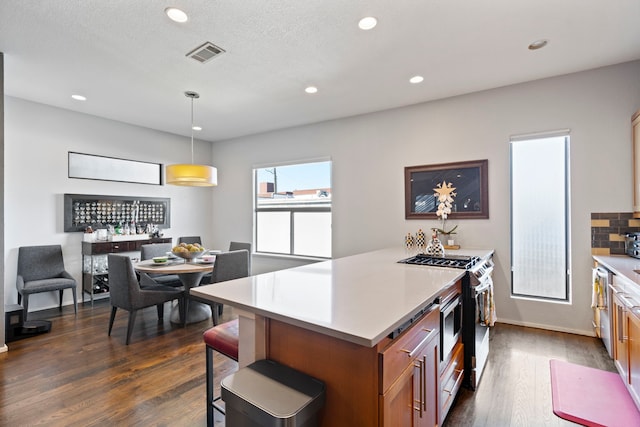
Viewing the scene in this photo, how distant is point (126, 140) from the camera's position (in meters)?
5.01

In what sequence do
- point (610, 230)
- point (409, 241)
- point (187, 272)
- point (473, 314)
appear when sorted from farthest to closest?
point (409, 241)
point (187, 272)
point (610, 230)
point (473, 314)

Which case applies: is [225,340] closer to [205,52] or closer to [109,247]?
[205,52]

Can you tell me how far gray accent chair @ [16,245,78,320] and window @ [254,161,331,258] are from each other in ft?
9.30

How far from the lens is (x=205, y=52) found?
278 cm

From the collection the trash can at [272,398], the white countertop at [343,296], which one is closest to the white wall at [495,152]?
the white countertop at [343,296]

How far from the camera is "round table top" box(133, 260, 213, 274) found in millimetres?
3227

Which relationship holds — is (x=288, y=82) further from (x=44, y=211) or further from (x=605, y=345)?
(x=605, y=345)

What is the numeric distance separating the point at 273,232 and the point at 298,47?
3.48 metres

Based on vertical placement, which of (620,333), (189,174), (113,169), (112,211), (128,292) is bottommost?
(620,333)

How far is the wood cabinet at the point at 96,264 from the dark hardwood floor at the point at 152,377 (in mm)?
901

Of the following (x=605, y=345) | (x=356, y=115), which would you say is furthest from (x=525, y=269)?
(x=356, y=115)

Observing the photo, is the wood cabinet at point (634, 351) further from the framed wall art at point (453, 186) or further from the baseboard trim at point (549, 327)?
the framed wall art at point (453, 186)

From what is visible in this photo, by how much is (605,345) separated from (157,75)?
16.9 feet

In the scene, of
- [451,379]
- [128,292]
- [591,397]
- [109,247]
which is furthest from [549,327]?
[109,247]
